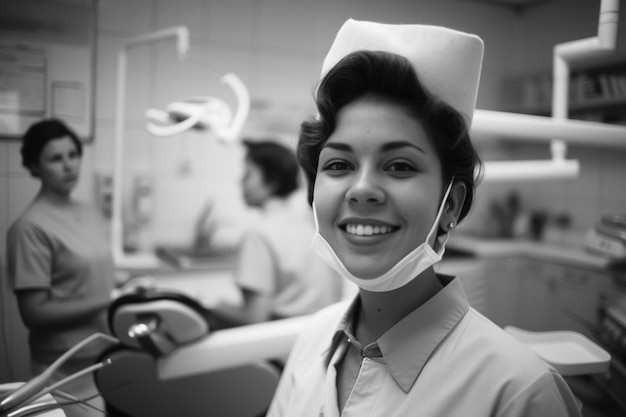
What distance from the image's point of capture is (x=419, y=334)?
0.71 metres

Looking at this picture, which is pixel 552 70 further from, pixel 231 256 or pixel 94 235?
pixel 231 256

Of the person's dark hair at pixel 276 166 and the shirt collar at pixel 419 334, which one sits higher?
the person's dark hair at pixel 276 166

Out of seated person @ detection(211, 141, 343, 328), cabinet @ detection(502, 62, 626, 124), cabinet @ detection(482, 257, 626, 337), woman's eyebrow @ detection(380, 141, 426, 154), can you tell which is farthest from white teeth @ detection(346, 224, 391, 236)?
seated person @ detection(211, 141, 343, 328)

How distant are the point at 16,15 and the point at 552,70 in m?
1.03

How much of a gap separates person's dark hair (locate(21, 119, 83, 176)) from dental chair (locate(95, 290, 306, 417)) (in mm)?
290

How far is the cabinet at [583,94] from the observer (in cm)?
100

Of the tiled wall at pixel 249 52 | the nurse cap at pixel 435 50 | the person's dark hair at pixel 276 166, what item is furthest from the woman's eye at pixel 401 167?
the person's dark hair at pixel 276 166

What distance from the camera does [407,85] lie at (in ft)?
2.13

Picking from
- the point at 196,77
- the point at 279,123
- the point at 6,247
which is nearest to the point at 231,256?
the point at 279,123

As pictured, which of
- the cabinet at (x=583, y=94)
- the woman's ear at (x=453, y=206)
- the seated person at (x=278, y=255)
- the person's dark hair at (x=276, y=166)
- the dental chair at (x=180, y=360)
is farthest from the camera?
the person's dark hair at (x=276, y=166)

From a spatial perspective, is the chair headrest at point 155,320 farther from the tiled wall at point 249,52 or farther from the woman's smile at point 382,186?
the woman's smile at point 382,186

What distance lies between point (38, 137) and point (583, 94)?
3.59 feet

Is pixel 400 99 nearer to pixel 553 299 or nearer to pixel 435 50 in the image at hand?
pixel 435 50

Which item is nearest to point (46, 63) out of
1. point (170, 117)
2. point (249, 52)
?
point (170, 117)
